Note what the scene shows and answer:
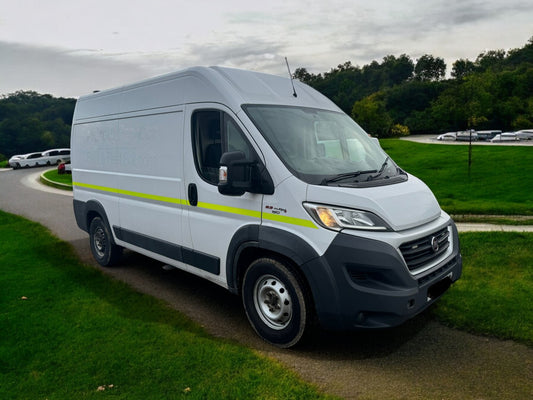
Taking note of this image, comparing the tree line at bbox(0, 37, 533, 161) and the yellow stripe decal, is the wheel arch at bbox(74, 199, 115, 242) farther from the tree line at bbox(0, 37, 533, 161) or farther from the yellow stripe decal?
the tree line at bbox(0, 37, 533, 161)

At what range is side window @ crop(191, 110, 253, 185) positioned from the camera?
4.36m

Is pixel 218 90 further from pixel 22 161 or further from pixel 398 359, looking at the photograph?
pixel 22 161

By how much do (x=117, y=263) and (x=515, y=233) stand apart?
7.18 m

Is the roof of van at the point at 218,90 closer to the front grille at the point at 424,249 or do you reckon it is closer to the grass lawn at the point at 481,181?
the front grille at the point at 424,249

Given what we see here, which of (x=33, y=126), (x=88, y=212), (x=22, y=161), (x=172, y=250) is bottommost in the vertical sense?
(x=172, y=250)

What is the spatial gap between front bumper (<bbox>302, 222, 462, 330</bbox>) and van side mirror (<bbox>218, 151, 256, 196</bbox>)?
99 cm

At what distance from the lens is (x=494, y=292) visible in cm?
529

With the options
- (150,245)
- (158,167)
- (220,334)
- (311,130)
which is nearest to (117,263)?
(150,245)

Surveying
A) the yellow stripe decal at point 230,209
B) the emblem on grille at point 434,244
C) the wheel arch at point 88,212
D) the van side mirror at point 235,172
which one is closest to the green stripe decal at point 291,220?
the yellow stripe decal at point 230,209

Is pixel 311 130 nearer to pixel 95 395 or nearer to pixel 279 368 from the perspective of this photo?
pixel 279 368

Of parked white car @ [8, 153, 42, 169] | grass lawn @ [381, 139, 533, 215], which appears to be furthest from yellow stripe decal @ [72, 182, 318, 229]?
parked white car @ [8, 153, 42, 169]

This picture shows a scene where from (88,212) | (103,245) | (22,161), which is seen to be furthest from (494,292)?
(22,161)

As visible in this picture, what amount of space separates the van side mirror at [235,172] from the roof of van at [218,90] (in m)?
0.64

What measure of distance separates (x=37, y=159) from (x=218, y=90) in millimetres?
44372
